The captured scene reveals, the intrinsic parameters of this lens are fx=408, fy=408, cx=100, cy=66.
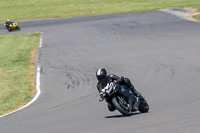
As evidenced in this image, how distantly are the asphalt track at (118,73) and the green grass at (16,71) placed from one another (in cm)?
72

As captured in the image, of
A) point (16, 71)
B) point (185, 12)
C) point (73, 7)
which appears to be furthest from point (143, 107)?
point (73, 7)

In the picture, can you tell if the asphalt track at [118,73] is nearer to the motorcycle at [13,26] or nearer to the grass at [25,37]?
the grass at [25,37]

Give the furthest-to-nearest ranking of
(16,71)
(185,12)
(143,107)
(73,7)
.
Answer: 1. (73,7)
2. (185,12)
3. (16,71)
4. (143,107)

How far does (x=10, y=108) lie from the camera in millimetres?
13531

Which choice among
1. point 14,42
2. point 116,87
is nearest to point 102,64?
point 116,87

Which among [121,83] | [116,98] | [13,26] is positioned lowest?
[13,26]

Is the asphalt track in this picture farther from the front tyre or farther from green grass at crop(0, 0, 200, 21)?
green grass at crop(0, 0, 200, 21)

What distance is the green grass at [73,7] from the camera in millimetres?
53000

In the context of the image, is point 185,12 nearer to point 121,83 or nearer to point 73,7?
point 73,7

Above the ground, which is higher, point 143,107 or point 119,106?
point 119,106

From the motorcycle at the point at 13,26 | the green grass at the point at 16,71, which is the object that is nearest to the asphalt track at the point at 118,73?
the green grass at the point at 16,71

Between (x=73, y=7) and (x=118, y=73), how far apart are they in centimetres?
4243

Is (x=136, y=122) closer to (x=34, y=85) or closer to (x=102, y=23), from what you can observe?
(x=34, y=85)

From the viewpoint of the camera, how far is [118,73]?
18281 millimetres
